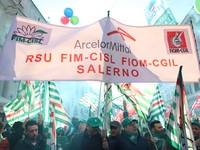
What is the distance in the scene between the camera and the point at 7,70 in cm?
329

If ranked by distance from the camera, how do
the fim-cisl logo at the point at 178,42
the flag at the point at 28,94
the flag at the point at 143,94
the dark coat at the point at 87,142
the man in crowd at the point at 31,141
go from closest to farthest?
the dark coat at the point at 87,142 < the man in crowd at the point at 31,141 < the fim-cisl logo at the point at 178,42 < the flag at the point at 143,94 < the flag at the point at 28,94

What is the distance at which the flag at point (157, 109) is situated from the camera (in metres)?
5.51

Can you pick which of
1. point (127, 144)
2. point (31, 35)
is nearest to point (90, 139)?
point (127, 144)

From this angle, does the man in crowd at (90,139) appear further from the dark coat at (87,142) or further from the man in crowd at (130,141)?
the man in crowd at (130,141)

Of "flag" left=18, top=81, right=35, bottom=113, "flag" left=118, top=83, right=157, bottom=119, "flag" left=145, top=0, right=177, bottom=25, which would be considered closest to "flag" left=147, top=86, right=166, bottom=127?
"flag" left=118, top=83, right=157, bottom=119

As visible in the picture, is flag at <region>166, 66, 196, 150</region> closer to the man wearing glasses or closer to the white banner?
the white banner

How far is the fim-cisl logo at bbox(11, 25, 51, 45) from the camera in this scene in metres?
3.58

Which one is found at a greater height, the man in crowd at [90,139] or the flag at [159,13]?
the flag at [159,13]

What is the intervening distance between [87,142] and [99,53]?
1550 millimetres

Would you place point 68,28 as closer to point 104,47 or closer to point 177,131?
point 104,47

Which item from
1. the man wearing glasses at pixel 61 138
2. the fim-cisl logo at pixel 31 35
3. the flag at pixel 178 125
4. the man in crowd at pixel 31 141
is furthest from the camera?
the man wearing glasses at pixel 61 138

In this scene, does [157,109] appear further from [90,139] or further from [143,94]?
[90,139]

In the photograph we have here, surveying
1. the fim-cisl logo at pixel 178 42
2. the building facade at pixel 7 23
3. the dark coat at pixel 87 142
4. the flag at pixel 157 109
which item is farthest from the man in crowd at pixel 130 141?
the building facade at pixel 7 23

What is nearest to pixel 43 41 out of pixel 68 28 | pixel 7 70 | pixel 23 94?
pixel 68 28
